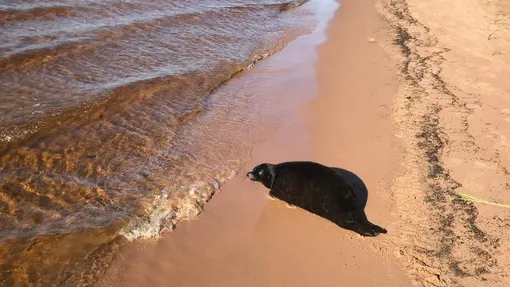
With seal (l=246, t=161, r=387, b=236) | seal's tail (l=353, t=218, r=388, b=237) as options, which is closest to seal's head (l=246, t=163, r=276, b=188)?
seal (l=246, t=161, r=387, b=236)

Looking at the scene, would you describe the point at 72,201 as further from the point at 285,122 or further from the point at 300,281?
the point at 285,122

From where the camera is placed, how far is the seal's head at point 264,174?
4.80 metres

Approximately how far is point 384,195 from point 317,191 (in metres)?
0.84

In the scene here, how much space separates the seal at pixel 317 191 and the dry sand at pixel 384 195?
0.37 feet

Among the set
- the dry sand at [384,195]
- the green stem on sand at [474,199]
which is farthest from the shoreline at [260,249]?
the green stem on sand at [474,199]

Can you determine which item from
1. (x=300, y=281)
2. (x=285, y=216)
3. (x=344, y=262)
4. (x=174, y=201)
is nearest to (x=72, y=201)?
(x=174, y=201)

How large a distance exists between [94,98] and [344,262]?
201 inches

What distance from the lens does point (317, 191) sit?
4.44 meters

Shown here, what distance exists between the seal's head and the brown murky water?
0.48 m

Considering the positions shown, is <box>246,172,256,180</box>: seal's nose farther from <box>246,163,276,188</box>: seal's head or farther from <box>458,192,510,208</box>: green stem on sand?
<box>458,192,510,208</box>: green stem on sand

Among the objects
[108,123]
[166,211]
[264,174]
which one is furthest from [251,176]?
[108,123]

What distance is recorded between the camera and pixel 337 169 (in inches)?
202

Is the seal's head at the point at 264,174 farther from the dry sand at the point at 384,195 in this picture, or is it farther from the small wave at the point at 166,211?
the small wave at the point at 166,211

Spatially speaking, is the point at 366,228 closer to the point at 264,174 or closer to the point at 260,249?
the point at 260,249
